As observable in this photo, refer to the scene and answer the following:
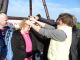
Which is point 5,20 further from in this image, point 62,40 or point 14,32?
point 62,40

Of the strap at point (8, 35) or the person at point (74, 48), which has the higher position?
the strap at point (8, 35)

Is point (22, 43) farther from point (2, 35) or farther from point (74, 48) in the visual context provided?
point (74, 48)

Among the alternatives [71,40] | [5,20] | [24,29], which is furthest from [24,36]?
[71,40]

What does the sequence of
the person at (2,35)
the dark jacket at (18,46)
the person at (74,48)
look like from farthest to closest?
1. the person at (74,48)
2. the dark jacket at (18,46)
3. the person at (2,35)

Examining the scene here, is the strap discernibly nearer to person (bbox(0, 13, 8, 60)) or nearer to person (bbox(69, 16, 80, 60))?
person (bbox(0, 13, 8, 60))

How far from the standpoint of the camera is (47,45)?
589 centimetres

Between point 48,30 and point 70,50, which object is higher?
point 48,30

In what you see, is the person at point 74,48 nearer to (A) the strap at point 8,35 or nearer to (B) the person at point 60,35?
(B) the person at point 60,35

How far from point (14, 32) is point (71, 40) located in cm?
100

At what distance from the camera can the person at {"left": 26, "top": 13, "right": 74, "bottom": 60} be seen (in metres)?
5.29

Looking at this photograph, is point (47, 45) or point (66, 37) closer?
point (66, 37)

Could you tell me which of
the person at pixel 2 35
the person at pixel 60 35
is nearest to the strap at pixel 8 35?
the person at pixel 2 35

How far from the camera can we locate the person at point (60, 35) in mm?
5293

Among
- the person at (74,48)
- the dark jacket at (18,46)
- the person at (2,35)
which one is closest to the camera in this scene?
the person at (2,35)
